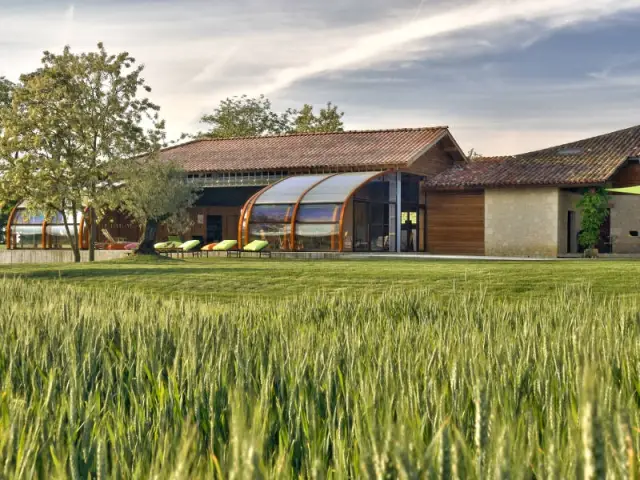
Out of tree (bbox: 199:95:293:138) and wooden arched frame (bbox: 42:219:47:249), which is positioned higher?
tree (bbox: 199:95:293:138)

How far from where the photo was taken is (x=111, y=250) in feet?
99.8

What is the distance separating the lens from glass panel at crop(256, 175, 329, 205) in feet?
94.7

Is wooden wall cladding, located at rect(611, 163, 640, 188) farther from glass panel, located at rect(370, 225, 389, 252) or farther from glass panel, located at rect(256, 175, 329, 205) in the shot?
glass panel, located at rect(256, 175, 329, 205)

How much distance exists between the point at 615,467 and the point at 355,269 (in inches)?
622

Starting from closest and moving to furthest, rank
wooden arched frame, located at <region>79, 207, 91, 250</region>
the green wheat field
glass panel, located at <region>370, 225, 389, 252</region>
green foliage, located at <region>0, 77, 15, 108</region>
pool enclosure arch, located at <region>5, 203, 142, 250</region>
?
the green wheat field, glass panel, located at <region>370, 225, 389, 252</region>, wooden arched frame, located at <region>79, 207, 91, 250</region>, pool enclosure arch, located at <region>5, 203, 142, 250</region>, green foliage, located at <region>0, 77, 15, 108</region>

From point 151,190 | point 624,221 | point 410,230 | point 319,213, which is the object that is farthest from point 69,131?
point 624,221

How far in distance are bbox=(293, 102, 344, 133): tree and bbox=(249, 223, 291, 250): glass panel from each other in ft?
68.5

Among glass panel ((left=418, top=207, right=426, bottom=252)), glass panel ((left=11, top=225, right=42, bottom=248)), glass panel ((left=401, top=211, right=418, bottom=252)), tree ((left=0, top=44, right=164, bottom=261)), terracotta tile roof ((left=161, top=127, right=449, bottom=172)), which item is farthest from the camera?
glass panel ((left=11, top=225, right=42, bottom=248))

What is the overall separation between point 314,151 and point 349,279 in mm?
18442

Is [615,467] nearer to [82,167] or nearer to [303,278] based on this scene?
[303,278]

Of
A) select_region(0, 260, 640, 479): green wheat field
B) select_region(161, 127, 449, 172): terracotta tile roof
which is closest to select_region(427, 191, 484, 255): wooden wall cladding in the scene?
select_region(161, 127, 449, 172): terracotta tile roof

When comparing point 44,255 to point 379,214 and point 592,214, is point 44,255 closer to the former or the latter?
point 379,214

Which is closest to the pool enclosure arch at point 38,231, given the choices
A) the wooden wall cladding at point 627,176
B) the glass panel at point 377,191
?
the glass panel at point 377,191

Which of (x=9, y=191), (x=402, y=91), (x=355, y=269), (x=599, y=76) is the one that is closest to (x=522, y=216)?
(x=402, y=91)
